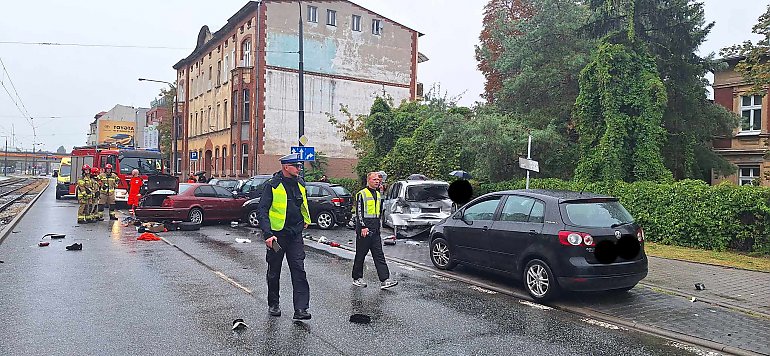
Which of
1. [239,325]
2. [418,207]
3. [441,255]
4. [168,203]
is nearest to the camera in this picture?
[239,325]

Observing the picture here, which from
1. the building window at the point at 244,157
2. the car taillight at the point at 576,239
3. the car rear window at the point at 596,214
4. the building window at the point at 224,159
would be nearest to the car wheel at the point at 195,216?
the car rear window at the point at 596,214

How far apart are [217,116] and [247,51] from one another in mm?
7431

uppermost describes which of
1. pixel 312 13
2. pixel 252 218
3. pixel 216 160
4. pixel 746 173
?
pixel 312 13

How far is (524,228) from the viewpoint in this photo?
836cm

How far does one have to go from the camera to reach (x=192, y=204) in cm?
1820

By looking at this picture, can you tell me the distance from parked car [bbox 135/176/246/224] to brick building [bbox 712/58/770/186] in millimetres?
19553

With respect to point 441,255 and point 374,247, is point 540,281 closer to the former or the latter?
point 374,247

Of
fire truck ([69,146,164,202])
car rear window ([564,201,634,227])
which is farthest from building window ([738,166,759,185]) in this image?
fire truck ([69,146,164,202])

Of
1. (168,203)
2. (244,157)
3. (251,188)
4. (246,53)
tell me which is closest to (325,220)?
(251,188)

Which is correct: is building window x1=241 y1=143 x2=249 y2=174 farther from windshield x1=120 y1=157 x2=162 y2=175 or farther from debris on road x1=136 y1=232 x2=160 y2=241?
debris on road x1=136 y1=232 x2=160 y2=241

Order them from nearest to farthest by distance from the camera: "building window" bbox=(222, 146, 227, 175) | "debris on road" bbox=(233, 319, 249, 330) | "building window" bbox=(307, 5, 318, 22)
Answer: "debris on road" bbox=(233, 319, 249, 330) < "building window" bbox=(307, 5, 318, 22) < "building window" bbox=(222, 146, 227, 175)

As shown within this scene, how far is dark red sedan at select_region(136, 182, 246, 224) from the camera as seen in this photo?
17719mm

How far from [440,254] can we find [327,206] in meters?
8.02

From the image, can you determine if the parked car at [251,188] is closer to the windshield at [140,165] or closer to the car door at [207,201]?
the car door at [207,201]
